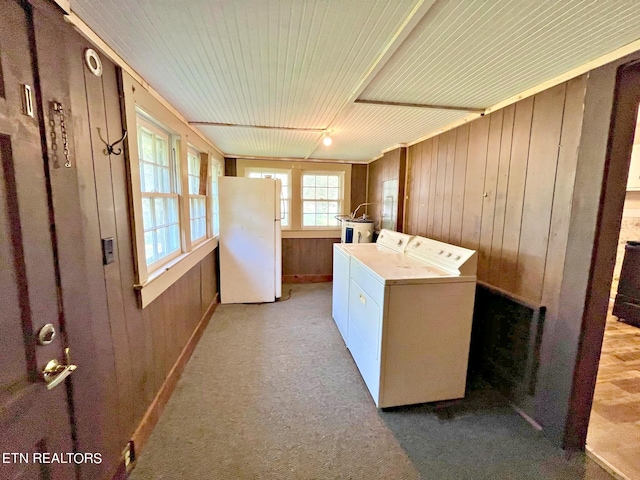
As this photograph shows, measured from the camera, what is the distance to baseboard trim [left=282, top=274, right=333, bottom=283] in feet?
15.9

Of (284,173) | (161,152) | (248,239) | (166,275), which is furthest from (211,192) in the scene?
(166,275)

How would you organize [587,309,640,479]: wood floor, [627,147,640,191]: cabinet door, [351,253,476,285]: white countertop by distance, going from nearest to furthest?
[587,309,640,479]: wood floor < [351,253,476,285]: white countertop < [627,147,640,191]: cabinet door

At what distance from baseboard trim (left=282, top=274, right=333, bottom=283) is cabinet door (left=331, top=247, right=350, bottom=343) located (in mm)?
1750

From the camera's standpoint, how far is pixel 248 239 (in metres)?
3.63

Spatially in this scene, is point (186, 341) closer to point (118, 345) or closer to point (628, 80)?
point (118, 345)

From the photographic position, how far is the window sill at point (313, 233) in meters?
4.78

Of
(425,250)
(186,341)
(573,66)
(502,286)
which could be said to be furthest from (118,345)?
(573,66)

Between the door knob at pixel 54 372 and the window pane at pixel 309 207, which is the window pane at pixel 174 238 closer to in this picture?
the door knob at pixel 54 372

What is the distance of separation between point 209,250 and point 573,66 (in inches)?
135

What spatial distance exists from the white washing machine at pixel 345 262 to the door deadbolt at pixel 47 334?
6.54 ft

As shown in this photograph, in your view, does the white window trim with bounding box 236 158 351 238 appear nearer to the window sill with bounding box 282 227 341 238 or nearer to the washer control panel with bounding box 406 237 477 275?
the window sill with bounding box 282 227 341 238

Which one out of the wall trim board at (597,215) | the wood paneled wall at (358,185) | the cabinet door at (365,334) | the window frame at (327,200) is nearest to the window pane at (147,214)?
the cabinet door at (365,334)

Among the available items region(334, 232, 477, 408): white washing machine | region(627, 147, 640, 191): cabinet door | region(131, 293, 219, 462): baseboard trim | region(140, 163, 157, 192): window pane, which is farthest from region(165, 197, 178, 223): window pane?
region(627, 147, 640, 191): cabinet door

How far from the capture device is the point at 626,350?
102 inches
